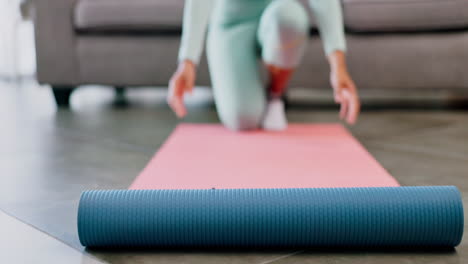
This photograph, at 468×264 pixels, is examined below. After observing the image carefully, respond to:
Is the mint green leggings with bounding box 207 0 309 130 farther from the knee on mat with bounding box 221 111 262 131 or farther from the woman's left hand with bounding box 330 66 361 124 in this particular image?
the woman's left hand with bounding box 330 66 361 124

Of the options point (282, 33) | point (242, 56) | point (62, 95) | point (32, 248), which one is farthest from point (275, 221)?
point (62, 95)

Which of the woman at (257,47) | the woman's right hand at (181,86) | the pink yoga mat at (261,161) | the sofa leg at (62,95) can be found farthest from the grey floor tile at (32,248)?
the sofa leg at (62,95)

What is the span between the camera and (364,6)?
A: 8.31 ft

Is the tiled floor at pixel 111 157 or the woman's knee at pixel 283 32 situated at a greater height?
the woman's knee at pixel 283 32

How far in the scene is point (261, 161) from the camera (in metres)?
1.58

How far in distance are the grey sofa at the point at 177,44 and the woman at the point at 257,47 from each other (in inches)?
21.4

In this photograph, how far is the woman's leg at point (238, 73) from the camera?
1989mm

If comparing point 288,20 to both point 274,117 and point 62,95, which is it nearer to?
point 274,117

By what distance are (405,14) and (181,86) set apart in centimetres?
144

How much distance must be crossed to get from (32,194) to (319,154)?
0.86 m

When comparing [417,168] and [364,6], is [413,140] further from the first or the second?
[364,6]

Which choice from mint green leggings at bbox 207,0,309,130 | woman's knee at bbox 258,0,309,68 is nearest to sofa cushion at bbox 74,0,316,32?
mint green leggings at bbox 207,0,309,130

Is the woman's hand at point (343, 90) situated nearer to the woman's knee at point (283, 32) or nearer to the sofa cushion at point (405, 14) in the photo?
the woman's knee at point (283, 32)

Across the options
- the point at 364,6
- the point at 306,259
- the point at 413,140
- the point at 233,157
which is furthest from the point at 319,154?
the point at 364,6
